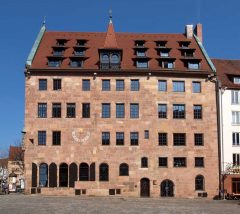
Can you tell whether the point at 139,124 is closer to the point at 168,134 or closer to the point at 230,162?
the point at 168,134

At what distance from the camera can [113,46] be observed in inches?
2490

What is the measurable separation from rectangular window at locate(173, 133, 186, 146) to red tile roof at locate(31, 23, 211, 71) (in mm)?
8231

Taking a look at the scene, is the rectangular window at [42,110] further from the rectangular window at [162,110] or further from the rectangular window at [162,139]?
the rectangular window at [162,139]

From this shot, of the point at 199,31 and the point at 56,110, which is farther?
the point at 199,31

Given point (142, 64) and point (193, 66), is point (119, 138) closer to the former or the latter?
point (142, 64)

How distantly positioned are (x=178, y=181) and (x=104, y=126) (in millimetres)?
11035

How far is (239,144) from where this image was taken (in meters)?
63.6

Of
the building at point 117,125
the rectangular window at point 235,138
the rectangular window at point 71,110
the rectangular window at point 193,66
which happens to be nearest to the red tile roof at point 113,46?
the building at point 117,125

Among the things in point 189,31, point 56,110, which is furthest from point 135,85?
point 189,31

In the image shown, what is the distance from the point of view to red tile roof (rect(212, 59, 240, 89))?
65.6 metres

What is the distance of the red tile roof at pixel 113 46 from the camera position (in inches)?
2494

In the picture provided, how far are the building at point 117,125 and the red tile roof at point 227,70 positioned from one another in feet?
10.8

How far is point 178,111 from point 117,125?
25.5ft

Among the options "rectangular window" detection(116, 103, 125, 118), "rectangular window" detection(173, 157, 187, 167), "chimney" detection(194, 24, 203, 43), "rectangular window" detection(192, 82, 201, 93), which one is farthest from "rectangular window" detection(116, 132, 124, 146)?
"chimney" detection(194, 24, 203, 43)
